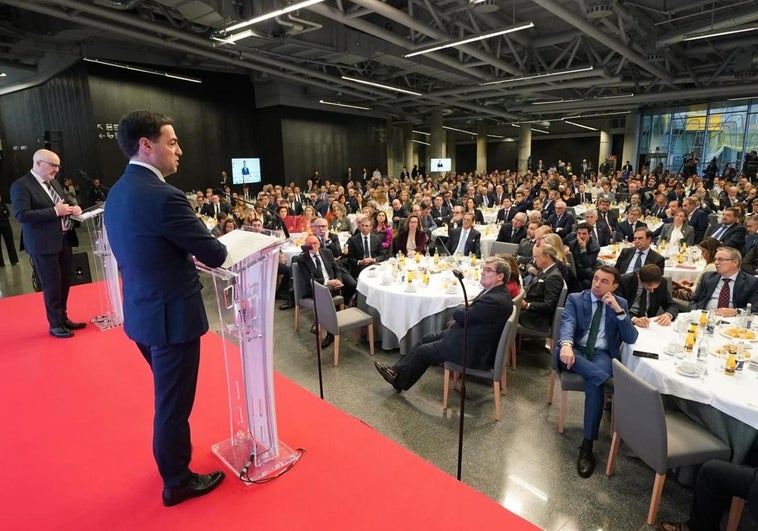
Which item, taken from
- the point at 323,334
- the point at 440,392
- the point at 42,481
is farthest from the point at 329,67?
the point at 42,481

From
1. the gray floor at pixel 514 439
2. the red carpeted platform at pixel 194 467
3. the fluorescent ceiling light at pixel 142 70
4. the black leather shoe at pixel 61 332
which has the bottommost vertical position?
the gray floor at pixel 514 439

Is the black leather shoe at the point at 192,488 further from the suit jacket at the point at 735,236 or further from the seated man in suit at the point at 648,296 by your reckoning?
the suit jacket at the point at 735,236

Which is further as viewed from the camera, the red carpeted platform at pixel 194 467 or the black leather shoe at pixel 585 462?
the black leather shoe at pixel 585 462

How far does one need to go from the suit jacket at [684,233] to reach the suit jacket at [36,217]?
307 inches

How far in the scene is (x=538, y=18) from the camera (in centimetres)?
1077

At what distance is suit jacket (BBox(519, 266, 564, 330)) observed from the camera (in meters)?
4.29

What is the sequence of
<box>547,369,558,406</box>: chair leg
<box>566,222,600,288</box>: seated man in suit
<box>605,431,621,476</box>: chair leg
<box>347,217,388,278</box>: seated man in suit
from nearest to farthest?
<box>605,431,621,476</box>: chair leg
<box>547,369,558,406</box>: chair leg
<box>566,222,600,288</box>: seated man in suit
<box>347,217,388,278</box>: seated man in suit

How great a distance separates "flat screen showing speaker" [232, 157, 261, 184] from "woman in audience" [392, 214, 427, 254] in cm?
1392

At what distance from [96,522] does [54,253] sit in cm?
285

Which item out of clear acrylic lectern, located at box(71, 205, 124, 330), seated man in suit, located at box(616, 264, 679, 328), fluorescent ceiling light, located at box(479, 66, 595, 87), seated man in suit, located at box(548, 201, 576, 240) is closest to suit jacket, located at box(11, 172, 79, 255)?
clear acrylic lectern, located at box(71, 205, 124, 330)

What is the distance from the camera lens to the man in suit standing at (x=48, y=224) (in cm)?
382

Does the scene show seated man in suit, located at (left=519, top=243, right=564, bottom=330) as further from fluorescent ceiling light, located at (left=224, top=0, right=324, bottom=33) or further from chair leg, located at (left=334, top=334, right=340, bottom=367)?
fluorescent ceiling light, located at (left=224, top=0, right=324, bottom=33)

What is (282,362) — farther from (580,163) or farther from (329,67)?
(580,163)

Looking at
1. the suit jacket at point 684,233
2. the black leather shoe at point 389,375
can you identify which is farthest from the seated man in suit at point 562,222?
the black leather shoe at point 389,375
